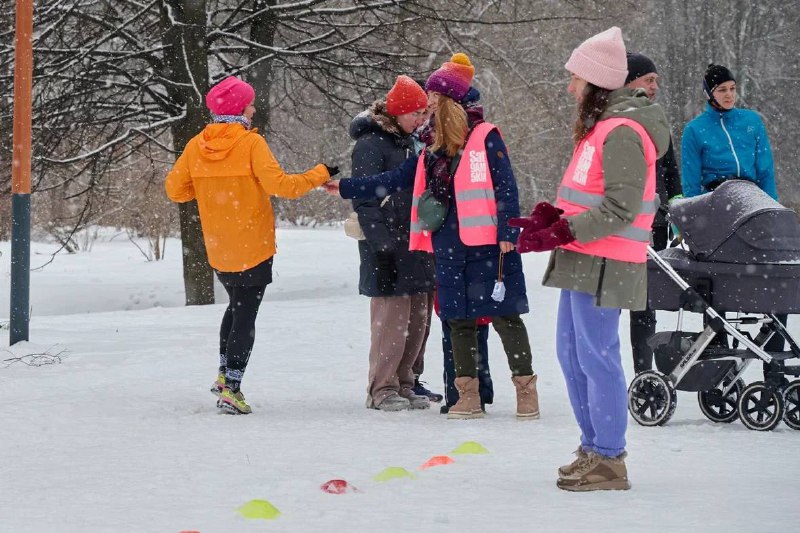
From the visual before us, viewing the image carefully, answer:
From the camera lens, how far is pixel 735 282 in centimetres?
541

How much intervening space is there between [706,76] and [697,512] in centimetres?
347

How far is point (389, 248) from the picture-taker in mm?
6031

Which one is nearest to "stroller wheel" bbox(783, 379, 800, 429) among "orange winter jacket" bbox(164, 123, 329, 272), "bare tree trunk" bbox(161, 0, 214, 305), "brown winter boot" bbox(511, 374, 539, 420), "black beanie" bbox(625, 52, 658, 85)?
"brown winter boot" bbox(511, 374, 539, 420)

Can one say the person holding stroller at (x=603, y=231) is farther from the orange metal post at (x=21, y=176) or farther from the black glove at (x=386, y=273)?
the orange metal post at (x=21, y=176)

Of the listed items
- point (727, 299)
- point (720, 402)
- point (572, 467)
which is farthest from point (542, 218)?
point (720, 402)

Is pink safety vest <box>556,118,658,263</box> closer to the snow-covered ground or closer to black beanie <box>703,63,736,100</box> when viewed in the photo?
the snow-covered ground

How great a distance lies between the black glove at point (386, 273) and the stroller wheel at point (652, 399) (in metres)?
1.46

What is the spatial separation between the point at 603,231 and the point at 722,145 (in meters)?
2.67

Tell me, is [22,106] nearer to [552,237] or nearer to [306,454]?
[306,454]

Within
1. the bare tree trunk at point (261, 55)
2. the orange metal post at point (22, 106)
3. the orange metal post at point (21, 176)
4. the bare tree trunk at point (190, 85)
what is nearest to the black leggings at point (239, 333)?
the orange metal post at point (21, 176)

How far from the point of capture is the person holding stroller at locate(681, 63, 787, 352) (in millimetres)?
6277

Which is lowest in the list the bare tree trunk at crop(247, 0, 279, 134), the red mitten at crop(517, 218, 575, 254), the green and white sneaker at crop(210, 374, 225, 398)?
the green and white sneaker at crop(210, 374, 225, 398)

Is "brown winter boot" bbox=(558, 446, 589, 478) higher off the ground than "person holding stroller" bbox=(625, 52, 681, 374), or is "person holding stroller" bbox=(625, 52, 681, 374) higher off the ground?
"person holding stroller" bbox=(625, 52, 681, 374)

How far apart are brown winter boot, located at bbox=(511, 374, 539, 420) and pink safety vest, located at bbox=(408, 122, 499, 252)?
78cm
